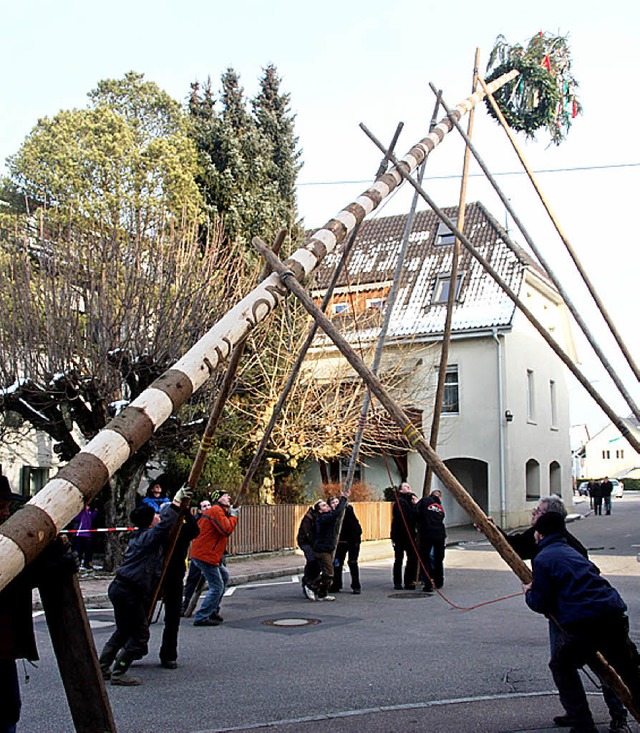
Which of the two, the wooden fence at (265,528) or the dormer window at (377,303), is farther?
the dormer window at (377,303)

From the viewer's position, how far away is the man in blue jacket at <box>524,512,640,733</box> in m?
5.70

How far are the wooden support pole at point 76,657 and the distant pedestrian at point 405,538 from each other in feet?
37.9

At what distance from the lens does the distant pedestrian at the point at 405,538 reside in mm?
15873

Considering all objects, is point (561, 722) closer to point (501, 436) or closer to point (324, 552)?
point (324, 552)

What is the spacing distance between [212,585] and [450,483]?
5402mm

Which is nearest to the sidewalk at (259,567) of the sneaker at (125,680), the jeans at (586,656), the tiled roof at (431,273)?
the sneaker at (125,680)

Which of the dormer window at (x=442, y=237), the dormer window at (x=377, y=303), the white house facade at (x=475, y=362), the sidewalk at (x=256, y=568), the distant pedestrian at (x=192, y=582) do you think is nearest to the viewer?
the distant pedestrian at (x=192, y=582)

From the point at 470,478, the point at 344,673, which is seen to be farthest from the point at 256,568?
the point at 470,478

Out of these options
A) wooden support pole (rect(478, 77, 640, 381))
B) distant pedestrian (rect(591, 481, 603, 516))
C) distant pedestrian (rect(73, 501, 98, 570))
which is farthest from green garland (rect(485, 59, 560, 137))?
distant pedestrian (rect(591, 481, 603, 516))

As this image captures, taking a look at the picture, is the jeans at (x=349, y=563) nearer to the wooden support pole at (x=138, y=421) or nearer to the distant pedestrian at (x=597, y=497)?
the wooden support pole at (x=138, y=421)

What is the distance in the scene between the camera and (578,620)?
569cm

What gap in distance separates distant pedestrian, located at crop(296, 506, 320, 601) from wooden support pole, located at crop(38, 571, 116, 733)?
10.4 m

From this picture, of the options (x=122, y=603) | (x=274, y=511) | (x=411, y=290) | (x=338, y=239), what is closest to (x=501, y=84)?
(x=338, y=239)

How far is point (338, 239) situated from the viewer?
316 inches
